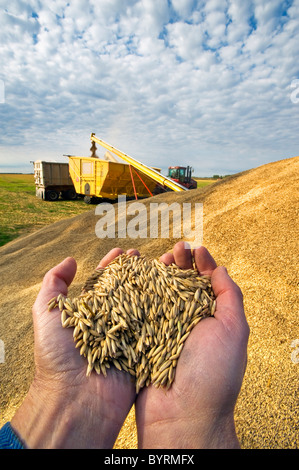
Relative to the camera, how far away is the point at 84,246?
4.68 metres

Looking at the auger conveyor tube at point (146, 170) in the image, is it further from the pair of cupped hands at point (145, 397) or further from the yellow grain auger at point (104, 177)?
the pair of cupped hands at point (145, 397)

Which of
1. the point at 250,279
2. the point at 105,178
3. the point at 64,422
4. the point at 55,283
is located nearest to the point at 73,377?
the point at 64,422

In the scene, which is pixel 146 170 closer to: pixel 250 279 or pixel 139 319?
pixel 250 279

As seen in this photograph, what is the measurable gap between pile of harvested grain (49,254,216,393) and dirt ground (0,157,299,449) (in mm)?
672

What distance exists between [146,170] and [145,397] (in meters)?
9.17

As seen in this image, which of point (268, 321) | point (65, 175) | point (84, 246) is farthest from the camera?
point (65, 175)

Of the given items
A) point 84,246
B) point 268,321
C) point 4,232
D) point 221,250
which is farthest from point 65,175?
point 268,321

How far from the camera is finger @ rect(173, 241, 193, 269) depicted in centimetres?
195

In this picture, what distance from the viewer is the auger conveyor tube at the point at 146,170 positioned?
8.88 m

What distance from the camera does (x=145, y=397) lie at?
1.41 meters

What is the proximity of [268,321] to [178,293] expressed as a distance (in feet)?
3.56

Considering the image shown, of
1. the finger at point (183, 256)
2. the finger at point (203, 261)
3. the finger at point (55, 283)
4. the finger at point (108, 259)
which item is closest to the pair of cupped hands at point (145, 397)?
the finger at point (55, 283)

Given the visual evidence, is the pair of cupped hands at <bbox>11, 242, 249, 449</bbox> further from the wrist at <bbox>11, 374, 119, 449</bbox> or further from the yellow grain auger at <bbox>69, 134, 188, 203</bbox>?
the yellow grain auger at <bbox>69, 134, 188, 203</bbox>
